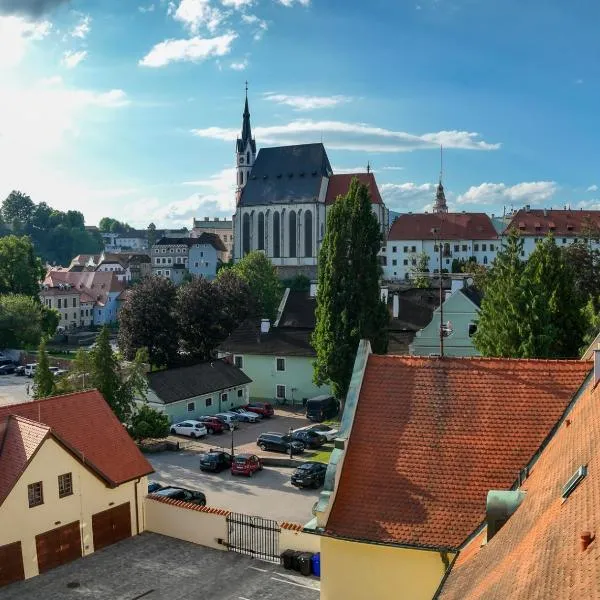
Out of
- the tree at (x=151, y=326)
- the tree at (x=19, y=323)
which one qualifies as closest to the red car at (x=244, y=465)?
the tree at (x=151, y=326)

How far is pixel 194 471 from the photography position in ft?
108

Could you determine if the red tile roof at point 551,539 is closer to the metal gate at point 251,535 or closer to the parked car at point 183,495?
the metal gate at point 251,535

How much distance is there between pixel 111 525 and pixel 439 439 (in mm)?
13936

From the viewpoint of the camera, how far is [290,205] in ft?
384

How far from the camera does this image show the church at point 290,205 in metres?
116

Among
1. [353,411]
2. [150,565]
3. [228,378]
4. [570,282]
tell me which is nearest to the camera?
[353,411]

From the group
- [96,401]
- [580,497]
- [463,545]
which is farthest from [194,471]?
[580,497]

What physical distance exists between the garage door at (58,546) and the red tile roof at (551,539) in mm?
14639

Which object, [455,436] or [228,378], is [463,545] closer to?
[455,436]

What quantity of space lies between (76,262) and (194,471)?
133 metres

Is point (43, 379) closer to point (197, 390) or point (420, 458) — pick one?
point (197, 390)

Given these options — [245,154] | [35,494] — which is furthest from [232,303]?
[245,154]

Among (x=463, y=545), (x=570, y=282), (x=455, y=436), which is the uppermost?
(x=570, y=282)

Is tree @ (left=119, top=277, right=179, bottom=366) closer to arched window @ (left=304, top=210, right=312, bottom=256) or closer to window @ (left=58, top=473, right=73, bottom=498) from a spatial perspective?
window @ (left=58, top=473, right=73, bottom=498)
